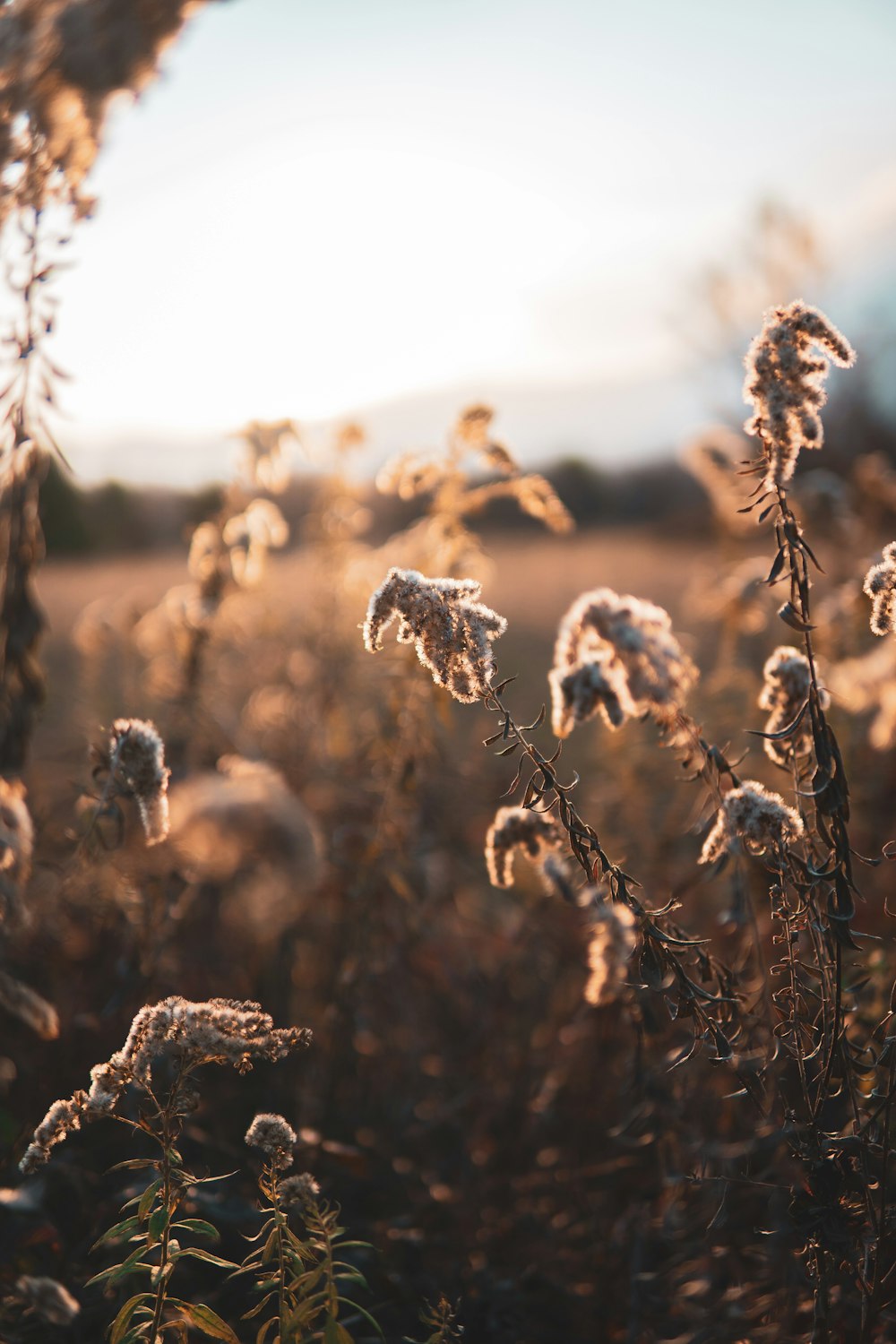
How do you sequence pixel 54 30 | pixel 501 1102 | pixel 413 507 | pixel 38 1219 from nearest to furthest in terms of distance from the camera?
1. pixel 54 30
2. pixel 38 1219
3. pixel 501 1102
4. pixel 413 507

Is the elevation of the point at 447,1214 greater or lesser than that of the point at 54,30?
lesser

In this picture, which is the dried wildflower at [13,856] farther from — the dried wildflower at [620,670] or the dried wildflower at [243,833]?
the dried wildflower at [620,670]

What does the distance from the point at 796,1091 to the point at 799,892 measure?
120 centimetres

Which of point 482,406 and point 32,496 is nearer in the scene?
point 32,496

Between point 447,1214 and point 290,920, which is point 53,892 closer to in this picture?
point 290,920

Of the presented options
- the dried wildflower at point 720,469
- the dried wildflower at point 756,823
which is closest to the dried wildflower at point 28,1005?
the dried wildflower at point 756,823

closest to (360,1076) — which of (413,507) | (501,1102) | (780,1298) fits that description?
(501,1102)

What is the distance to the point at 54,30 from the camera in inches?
52.5

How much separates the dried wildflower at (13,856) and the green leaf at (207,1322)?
25.5 inches

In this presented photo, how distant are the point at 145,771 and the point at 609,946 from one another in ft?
2.48

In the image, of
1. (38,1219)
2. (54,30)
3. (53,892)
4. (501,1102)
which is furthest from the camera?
(501,1102)

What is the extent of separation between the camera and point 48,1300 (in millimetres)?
1324

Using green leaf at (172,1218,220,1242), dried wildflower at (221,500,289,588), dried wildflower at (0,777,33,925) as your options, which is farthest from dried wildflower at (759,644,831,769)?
dried wildflower at (221,500,289,588)

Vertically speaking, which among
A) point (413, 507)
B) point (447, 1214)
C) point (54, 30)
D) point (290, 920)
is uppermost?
point (413, 507)
